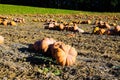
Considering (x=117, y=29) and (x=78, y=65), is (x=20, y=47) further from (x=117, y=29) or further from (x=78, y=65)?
(x=117, y=29)

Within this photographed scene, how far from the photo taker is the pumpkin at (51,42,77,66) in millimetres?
6425

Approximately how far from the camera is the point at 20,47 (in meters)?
8.09

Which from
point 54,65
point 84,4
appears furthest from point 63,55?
point 84,4

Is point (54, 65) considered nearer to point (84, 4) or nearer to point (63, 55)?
point (63, 55)

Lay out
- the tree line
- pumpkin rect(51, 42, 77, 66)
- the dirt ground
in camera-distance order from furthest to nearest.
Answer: the tree line < pumpkin rect(51, 42, 77, 66) < the dirt ground

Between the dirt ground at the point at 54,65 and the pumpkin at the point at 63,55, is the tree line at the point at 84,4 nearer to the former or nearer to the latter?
the dirt ground at the point at 54,65

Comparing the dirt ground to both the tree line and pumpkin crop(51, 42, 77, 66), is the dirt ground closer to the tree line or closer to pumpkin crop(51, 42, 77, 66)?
pumpkin crop(51, 42, 77, 66)

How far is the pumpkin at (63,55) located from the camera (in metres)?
6.43

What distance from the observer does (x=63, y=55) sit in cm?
650

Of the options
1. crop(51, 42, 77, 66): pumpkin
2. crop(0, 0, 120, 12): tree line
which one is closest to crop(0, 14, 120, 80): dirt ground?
crop(51, 42, 77, 66): pumpkin

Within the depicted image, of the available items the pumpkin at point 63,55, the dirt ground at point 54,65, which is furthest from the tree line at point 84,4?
the pumpkin at point 63,55

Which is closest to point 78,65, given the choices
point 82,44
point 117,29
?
point 82,44

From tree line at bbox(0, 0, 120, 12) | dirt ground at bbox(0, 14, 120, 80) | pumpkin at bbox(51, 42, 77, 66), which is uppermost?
pumpkin at bbox(51, 42, 77, 66)

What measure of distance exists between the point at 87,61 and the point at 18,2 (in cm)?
5125
